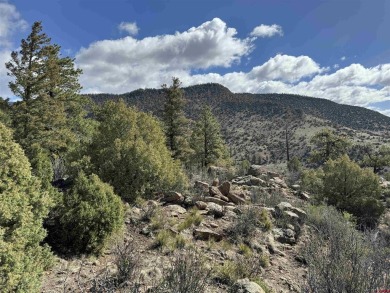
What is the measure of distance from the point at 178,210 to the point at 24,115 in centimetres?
922

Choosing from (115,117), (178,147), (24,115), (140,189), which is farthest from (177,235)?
(178,147)

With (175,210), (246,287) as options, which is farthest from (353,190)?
(246,287)

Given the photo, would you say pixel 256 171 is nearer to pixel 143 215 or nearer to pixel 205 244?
pixel 143 215

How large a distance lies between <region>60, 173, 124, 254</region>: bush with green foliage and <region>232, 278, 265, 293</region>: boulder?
358 centimetres

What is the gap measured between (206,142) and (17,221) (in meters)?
31.4

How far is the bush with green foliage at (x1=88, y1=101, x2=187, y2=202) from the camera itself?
534 inches

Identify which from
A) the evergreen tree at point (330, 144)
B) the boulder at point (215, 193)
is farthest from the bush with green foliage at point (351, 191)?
the evergreen tree at point (330, 144)

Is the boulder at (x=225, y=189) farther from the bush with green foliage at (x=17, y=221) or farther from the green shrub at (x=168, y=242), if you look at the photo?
the bush with green foliage at (x=17, y=221)

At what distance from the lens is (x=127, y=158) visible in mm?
13711

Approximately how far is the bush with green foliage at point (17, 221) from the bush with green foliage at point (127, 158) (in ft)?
21.9

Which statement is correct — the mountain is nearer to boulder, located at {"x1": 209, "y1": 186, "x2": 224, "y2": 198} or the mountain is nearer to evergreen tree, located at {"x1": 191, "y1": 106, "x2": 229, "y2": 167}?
evergreen tree, located at {"x1": 191, "y1": 106, "x2": 229, "y2": 167}

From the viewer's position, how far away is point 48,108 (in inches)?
682

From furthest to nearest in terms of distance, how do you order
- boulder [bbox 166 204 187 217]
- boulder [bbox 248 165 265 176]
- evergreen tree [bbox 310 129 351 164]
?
evergreen tree [bbox 310 129 351 164] < boulder [bbox 248 165 265 176] < boulder [bbox 166 204 187 217]

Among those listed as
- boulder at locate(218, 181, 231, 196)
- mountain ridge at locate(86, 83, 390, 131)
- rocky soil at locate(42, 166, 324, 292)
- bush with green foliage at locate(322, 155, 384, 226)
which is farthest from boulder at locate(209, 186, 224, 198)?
mountain ridge at locate(86, 83, 390, 131)
